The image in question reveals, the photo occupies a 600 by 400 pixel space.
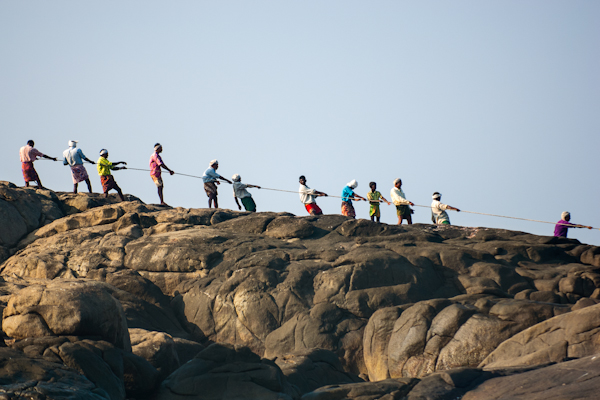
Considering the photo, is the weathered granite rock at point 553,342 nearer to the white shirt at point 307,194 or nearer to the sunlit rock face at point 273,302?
the sunlit rock face at point 273,302

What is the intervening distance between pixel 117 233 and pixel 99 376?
9897mm

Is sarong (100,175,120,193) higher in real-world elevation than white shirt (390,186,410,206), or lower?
higher

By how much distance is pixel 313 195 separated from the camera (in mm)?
21078

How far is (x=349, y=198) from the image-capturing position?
20.9 metres

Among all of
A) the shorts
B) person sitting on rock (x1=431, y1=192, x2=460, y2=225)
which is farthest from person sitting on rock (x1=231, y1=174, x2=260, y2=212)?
person sitting on rock (x1=431, y1=192, x2=460, y2=225)

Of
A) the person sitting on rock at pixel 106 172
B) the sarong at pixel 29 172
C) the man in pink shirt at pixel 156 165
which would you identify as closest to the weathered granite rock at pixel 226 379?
the man in pink shirt at pixel 156 165

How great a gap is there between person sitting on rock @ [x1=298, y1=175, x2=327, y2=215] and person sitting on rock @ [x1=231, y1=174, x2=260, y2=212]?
1.76 meters

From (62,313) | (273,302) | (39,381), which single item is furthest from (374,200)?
(39,381)

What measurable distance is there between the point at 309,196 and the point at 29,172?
10745 mm

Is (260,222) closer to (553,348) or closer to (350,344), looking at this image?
(350,344)

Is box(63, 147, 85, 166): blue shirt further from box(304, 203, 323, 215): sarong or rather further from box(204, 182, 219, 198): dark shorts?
box(304, 203, 323, 215): sarong

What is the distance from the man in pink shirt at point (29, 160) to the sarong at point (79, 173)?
2.85 feet

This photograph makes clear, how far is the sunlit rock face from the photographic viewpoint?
33.6 ft

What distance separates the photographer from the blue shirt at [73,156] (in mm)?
21484
